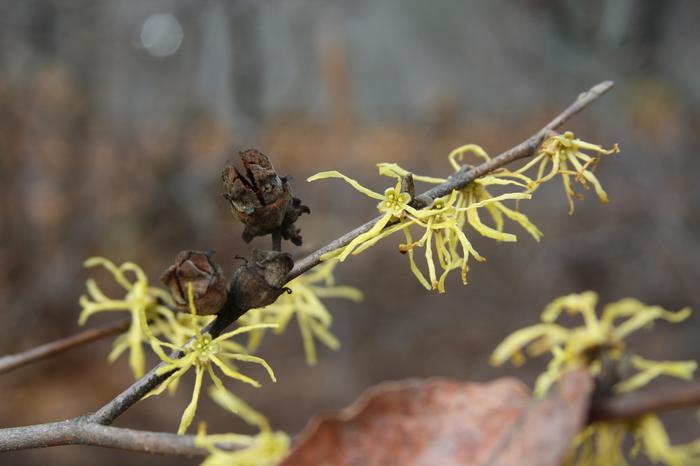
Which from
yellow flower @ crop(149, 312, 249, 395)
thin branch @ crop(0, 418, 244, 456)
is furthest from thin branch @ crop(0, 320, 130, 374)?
thin branch @ crop(0, 418, 244, 456)

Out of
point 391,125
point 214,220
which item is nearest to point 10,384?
point 214,220

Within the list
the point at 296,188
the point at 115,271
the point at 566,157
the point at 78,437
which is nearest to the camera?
the point at 78,437

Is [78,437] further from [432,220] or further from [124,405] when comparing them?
[432,220]

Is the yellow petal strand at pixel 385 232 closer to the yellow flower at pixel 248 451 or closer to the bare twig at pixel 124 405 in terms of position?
the bare twig at pixel 124 405

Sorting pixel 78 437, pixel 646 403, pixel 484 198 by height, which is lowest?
pixel 646 403

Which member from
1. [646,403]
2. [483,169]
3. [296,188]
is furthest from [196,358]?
[296,188]

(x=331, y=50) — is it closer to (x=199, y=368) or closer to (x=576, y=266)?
(x=576, y=266)
